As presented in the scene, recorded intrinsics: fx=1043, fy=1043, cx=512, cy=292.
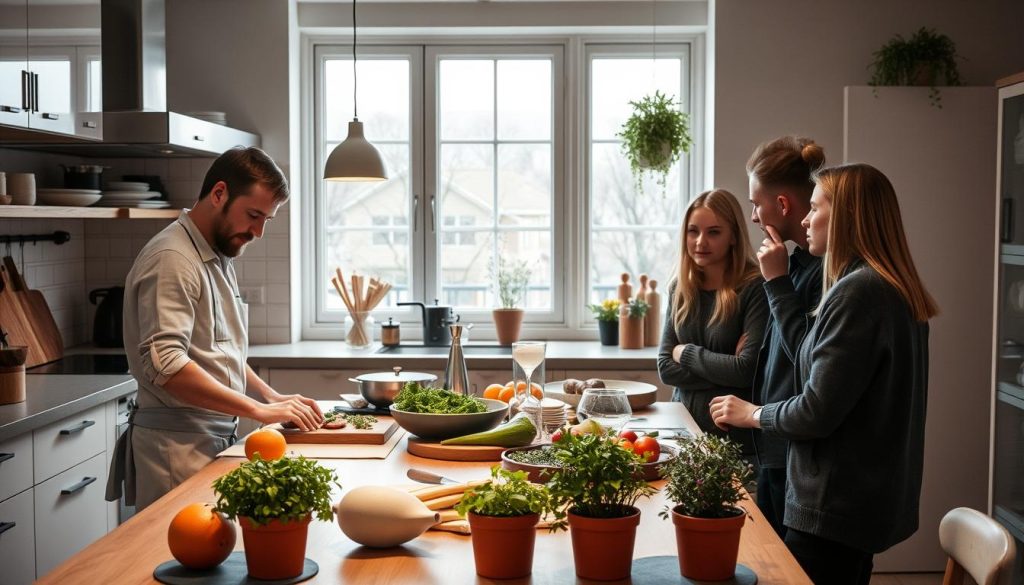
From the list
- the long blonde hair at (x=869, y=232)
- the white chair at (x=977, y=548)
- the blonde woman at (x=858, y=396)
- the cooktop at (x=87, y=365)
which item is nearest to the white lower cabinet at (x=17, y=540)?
the cooktop at (x=87, y=365)

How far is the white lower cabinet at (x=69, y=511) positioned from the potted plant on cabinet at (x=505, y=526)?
2.05 m

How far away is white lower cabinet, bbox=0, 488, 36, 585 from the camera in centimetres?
295

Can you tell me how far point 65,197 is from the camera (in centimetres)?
395

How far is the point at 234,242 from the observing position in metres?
2.73

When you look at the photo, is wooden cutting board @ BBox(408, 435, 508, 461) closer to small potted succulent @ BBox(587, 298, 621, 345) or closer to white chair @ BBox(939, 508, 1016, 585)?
white chair @ BBox(939, 508, 1016, 585)

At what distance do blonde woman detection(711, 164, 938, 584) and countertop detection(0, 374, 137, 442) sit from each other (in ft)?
6.83

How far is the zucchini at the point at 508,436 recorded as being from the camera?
7.79 feet

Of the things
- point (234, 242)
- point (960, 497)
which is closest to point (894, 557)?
point (960, 497)

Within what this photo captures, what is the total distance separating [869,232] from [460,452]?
3.31ft

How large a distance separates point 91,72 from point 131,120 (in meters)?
0.61

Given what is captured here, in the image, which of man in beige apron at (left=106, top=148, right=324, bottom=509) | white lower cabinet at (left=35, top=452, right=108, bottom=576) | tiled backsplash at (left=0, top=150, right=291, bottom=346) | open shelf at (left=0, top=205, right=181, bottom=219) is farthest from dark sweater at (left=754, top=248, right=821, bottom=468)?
tiled backsplash at (left=0, top=150, right=291, bottom=346)

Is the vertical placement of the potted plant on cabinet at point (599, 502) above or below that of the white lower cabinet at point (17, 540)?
above

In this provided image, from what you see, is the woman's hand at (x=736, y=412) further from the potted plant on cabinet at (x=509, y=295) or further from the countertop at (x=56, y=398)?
the potted plant on cabinet at (x=509, y=295)

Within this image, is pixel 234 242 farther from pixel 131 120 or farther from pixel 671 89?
pixel 671 89
